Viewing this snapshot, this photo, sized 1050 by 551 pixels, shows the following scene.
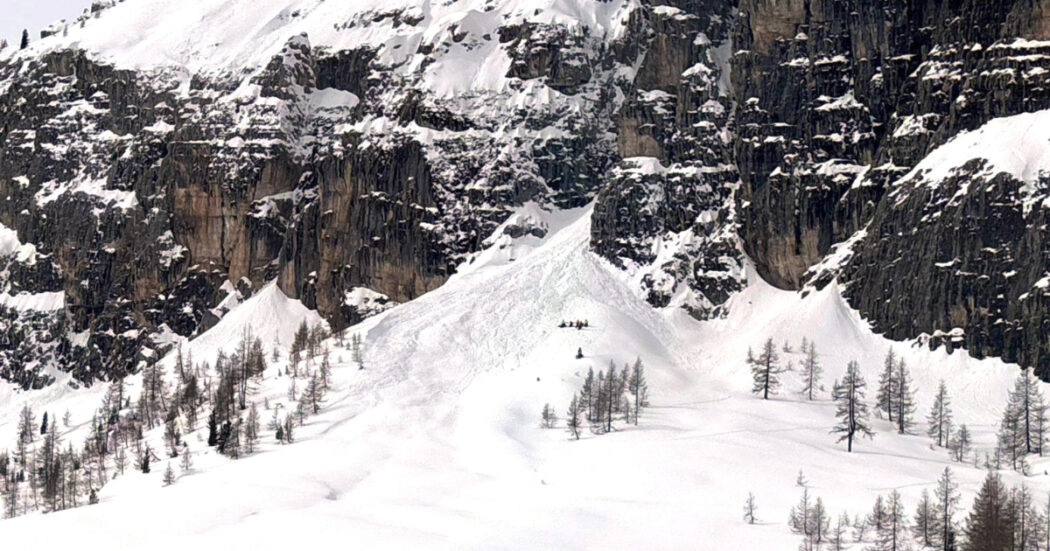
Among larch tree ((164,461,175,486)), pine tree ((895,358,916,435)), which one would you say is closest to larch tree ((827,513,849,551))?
pine tree ((895,358,916,435))

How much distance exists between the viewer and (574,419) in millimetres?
171250

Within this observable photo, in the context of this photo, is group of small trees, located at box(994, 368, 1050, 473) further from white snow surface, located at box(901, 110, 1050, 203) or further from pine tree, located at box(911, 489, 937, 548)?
pine tree, located at box(911, 489, 937, 548)

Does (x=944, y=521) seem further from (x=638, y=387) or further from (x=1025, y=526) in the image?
(x=638, y=387)

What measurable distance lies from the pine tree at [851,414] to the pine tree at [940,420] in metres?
7.96

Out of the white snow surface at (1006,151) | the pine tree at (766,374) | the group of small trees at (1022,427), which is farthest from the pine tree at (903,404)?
the white snow surface at (1006,151)

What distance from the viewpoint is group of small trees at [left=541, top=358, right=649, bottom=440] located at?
172m

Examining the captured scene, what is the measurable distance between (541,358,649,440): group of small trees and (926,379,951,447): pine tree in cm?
3665

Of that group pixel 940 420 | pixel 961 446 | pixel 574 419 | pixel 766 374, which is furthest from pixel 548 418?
pixel 961 446

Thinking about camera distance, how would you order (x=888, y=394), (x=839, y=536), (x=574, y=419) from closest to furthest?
(x=839, y=536) < (x=574, y=419) < (x=888, y=394)

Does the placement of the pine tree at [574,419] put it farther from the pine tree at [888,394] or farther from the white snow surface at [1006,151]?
the white snow surface at [1006,151]

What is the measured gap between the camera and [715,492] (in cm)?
14188

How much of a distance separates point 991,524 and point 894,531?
889 centimetres

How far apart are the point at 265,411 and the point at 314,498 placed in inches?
1864

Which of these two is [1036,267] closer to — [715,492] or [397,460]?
[715,492]
